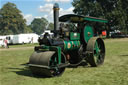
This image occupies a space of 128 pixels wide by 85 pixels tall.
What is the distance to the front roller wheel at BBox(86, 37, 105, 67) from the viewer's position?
25.3 feet

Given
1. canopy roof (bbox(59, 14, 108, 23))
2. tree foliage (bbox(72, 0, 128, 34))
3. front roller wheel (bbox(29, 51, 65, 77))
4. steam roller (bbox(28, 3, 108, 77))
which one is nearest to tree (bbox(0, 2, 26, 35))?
tree foliage (bbox(72, 0, 128, 34))

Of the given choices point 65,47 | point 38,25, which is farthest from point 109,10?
point 38,25

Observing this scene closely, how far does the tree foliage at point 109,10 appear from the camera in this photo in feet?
126

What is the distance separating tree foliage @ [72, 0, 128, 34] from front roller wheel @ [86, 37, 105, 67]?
102 feet

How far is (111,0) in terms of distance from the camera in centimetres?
4200

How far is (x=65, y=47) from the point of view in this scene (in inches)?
284

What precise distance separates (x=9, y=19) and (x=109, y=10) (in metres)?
37.9

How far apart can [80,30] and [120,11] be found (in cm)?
3308

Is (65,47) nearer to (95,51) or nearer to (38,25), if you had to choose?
(95,51)

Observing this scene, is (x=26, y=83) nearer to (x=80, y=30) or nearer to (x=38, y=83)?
(x=38, y=83)

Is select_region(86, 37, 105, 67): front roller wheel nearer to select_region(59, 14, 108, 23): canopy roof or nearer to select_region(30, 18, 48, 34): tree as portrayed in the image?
select_region(59, 14, 108, 23): canopy roof

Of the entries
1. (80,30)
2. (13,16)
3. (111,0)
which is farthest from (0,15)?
(80,30)

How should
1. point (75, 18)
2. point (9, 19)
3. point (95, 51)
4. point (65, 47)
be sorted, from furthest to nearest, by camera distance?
point (9, 19) → point (95, 51) → point (75, 18) → point (65, 47)

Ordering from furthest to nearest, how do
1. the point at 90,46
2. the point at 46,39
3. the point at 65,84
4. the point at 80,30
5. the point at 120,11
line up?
the point at 120,11
the point at 80,30
the point at 90,46
the point at 46,39
the point at 65,84
